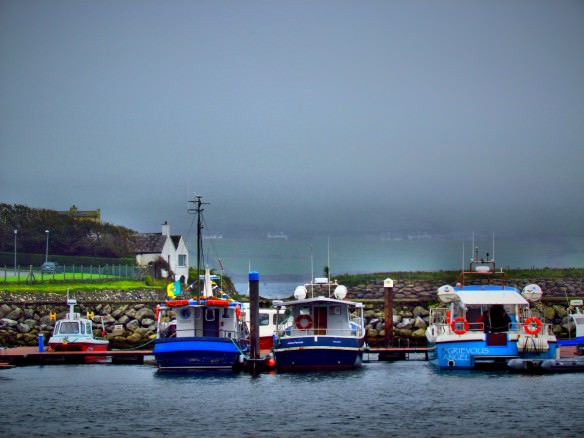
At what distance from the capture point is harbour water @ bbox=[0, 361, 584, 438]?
123 feet

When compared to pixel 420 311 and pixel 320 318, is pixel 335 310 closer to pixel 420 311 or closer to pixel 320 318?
pixel 320 318

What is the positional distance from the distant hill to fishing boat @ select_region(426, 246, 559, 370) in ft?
190

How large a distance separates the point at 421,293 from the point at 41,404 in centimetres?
4674

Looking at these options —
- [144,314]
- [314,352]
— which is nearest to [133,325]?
[144,314]

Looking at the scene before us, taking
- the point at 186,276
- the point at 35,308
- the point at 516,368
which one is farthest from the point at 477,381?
the point at 186,276

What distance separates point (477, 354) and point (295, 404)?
Result: 1058 centimetres

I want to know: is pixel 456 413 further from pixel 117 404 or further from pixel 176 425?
pixel 117 404

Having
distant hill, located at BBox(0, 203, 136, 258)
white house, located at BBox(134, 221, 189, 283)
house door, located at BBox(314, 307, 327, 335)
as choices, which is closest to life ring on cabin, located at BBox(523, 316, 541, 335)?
house door, located at BBox(314, 307, 327, 335)

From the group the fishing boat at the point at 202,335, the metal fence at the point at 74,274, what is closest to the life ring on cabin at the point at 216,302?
the fishing boat at the point at 202,335

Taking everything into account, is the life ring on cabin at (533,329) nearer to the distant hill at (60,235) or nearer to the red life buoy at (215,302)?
the red life buoy at (215,302)

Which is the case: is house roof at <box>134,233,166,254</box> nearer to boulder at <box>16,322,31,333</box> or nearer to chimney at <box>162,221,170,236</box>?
chimney at <box>162,221,170,236</box>

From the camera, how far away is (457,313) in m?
52.6

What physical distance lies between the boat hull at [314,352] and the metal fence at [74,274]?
3866 cm

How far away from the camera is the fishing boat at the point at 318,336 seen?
50156mm
